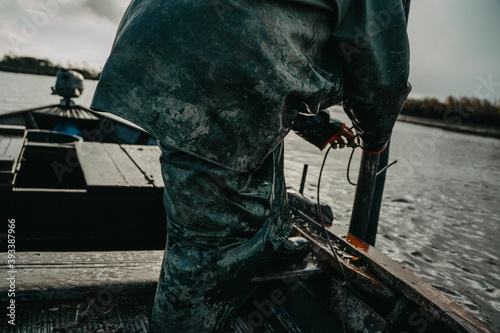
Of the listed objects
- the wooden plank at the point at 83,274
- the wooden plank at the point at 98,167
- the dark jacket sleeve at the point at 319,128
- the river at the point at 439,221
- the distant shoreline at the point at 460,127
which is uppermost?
the distant shoreline at the point at 460,127

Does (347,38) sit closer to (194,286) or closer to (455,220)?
(194,286)

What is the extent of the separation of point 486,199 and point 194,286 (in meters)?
12.8

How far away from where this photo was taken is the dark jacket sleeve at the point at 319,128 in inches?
85.0

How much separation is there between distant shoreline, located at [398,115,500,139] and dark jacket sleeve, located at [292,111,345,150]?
1957 inches

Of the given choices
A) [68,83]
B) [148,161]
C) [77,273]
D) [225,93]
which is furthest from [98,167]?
[68,83]

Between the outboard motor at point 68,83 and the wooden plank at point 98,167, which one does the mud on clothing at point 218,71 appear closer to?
the wooden plank at point 98,167

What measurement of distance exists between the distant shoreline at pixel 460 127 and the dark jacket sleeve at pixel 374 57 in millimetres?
50026

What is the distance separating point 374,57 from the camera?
1.50 m

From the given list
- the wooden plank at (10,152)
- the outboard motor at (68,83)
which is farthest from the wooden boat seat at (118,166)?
the outboard motor at (68,83)

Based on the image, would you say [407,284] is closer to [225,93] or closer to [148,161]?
[225,93]

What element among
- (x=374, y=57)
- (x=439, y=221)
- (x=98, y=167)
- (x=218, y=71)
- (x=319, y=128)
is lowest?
(x=439, y=221)

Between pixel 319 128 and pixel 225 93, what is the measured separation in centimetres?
109

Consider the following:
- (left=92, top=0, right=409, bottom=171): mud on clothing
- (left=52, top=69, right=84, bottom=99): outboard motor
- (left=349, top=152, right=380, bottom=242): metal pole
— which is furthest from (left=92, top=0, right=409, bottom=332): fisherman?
(left=52, top=69, right=84, bottom=99): outboard motor

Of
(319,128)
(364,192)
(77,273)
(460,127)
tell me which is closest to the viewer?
(77,273)
